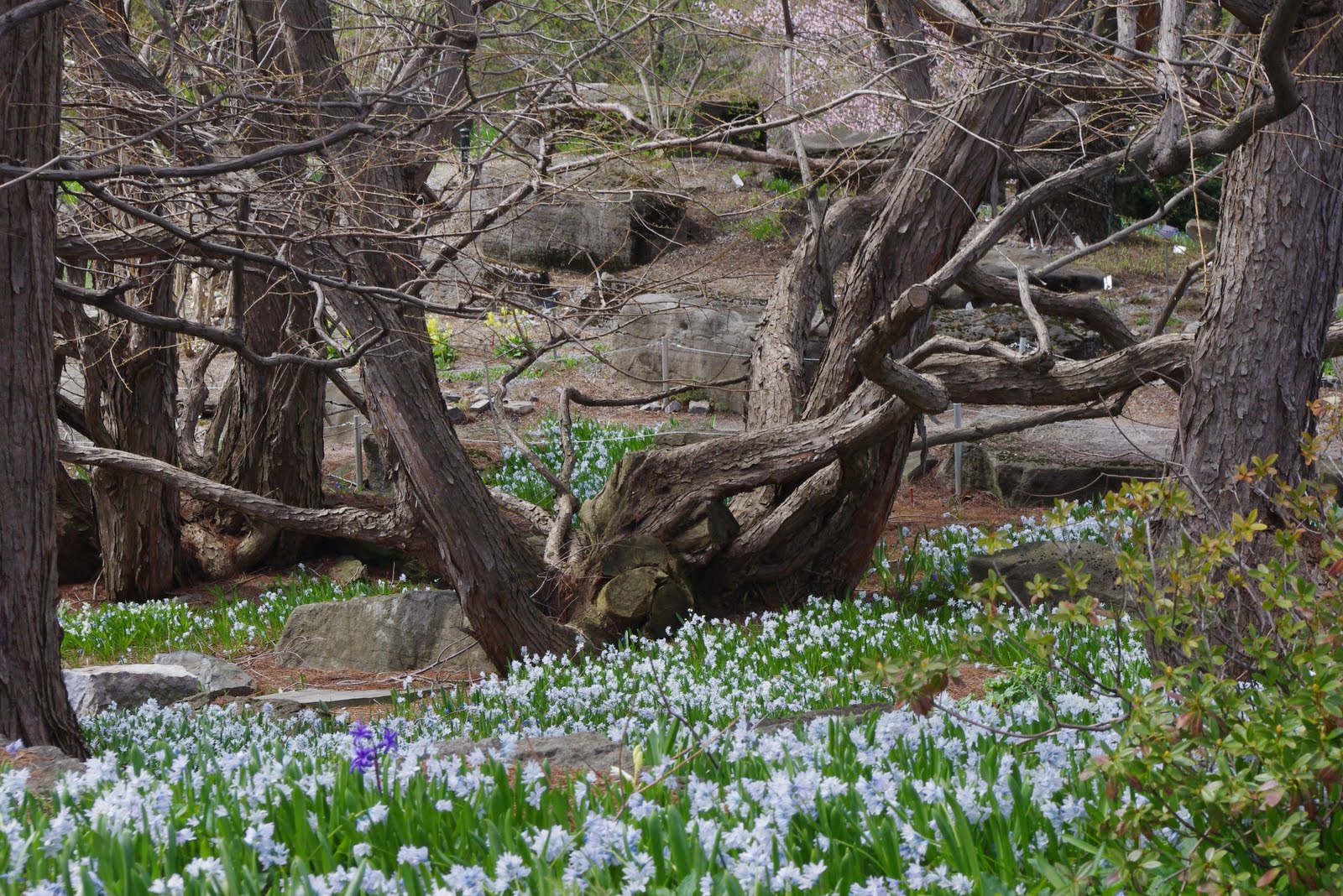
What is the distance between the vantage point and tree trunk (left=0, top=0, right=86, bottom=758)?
4.36 metres

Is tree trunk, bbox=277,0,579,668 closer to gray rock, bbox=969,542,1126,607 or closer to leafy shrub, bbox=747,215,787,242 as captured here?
gray rock, bbox=969,542,1126,607

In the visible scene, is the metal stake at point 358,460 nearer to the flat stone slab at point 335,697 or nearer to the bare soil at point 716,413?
the bare soil at point 716,413

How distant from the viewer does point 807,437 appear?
8062 millimetres

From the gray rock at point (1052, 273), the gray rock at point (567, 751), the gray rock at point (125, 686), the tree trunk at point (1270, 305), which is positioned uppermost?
the gray rock at point (1052, 273)

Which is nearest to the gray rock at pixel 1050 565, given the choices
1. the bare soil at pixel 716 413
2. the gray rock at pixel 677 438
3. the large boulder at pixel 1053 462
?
the bare soil at pixel 716 413

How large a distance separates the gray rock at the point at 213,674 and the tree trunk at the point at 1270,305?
5622 mm

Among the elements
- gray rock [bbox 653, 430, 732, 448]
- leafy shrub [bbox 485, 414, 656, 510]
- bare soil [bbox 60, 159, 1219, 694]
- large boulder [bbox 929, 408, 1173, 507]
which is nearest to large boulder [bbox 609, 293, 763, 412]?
bare soil [bbox 60, 159, 1219, 694]

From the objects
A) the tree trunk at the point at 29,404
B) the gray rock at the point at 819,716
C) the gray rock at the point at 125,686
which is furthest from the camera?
the gray rock at the point at 125,686

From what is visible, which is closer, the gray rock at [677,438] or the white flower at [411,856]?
the white flower at [411,856]

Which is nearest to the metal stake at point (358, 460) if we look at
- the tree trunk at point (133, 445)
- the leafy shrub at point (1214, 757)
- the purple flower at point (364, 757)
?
the tree trunk at point (133, 445)

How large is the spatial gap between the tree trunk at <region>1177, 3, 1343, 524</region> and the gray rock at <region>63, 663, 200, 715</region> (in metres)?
5.60

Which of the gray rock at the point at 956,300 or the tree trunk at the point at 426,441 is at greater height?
the gray rock at the point at 956,300

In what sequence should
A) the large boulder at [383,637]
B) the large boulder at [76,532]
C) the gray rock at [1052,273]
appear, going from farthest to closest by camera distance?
the gray rock at [1052,273] < the large boulder at [76,532] < the large boulder at [383,637]

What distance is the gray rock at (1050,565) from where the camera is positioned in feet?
25.9
